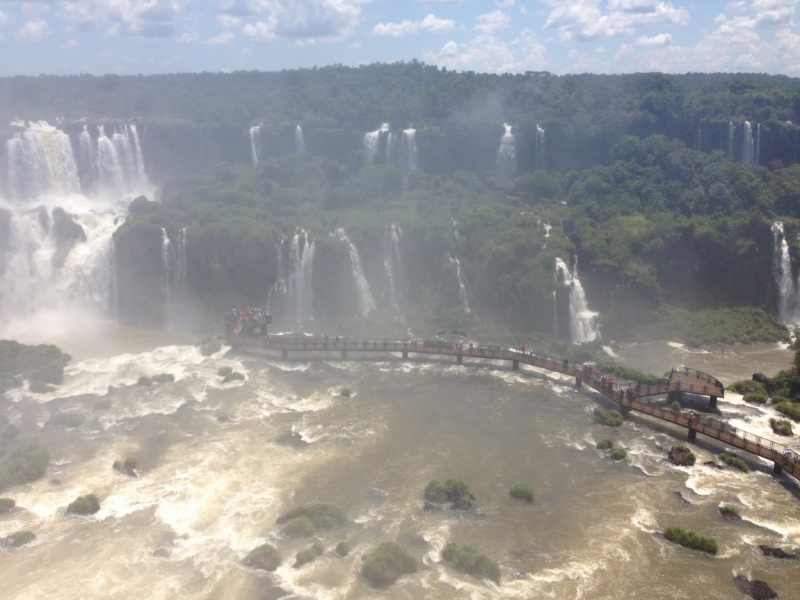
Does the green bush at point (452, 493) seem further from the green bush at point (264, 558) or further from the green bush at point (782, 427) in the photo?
the green bush at point (782, 427)

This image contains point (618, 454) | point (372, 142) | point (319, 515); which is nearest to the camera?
point (319, 515)

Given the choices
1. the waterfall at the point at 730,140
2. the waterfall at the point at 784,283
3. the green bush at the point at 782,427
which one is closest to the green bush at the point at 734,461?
the green bush at the point at 782,427

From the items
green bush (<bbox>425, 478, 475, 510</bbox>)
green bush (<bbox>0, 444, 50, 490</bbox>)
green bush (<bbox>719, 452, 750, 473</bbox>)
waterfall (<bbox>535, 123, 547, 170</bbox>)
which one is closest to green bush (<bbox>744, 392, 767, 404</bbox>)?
green bush (<bbox>719, 452, 750, 473</bbox>)

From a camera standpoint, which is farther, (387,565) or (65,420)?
(65,420)

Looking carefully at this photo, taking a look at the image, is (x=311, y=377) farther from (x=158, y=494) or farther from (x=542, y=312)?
(x=542, y=312)

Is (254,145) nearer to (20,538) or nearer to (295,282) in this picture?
(295,282)

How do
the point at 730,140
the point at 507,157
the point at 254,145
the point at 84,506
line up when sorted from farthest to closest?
the point at 254,145
the point at 507,157
the point at 730,140
the point at 84,506

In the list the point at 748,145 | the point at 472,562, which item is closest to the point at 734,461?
the point at 472,562
